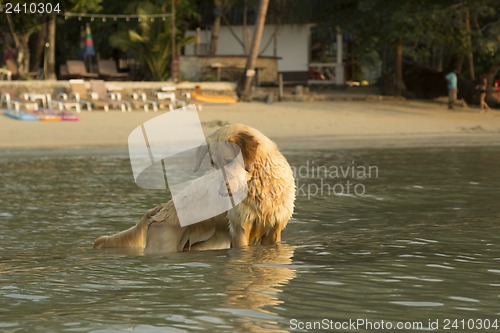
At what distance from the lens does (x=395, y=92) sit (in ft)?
122

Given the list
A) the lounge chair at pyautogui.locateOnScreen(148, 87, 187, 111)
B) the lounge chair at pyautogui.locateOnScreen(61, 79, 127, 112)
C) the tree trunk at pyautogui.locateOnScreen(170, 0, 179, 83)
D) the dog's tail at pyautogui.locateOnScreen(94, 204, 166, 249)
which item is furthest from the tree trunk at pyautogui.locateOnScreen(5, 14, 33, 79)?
the dog's tail at pyautogui.locateOnScreen(94, 204, 166, 249)

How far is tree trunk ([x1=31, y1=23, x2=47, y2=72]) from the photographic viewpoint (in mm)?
35459

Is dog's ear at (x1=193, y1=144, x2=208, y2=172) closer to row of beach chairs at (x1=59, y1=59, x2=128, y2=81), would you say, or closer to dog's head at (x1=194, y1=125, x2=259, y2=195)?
dog's head at (x1=194, y1=125, x2=259, y2=195)

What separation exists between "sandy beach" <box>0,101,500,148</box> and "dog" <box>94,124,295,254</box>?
52.2ft

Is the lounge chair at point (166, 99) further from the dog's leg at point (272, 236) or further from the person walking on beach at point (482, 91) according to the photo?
the dog's leg at point (272, 236)

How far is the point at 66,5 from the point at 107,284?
28.1 m

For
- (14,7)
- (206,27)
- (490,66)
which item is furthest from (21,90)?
(490,66)

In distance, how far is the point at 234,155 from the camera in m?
7.12

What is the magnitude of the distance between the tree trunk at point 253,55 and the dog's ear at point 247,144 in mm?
26283

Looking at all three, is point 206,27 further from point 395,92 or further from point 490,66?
point 490,66

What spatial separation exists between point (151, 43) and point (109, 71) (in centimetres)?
386

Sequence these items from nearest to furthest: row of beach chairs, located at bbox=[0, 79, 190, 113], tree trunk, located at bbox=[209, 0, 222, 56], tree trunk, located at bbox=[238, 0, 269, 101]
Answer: row of beach chairs, located at bbox=[0, 79, 190, 113] < tree trunk, located at bbox=[238, 0, 269, 101] < tree trunk, located at bbox=[209, 0, 222, 56]

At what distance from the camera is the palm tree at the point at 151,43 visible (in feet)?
115

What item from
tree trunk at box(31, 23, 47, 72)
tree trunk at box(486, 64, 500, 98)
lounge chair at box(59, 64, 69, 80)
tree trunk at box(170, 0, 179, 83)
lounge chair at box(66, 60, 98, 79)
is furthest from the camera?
lounge chair at box(59, 64, 69, 80)
